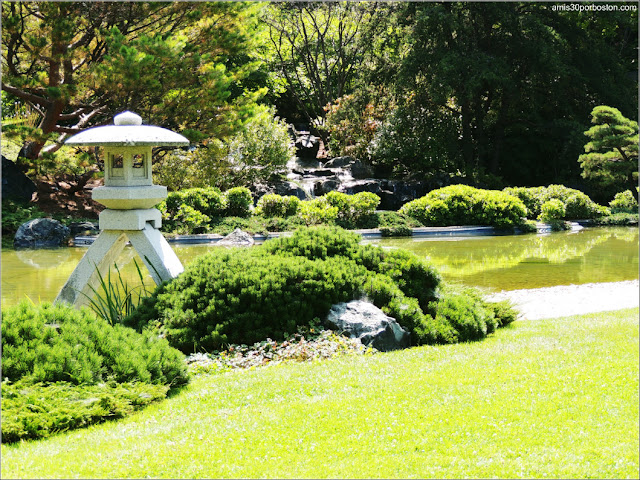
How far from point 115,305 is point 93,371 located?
7.70 feet

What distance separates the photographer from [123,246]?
698 cm

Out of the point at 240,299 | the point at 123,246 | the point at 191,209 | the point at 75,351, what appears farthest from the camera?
the point at 191,209

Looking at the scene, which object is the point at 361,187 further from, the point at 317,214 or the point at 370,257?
the point at 370,257

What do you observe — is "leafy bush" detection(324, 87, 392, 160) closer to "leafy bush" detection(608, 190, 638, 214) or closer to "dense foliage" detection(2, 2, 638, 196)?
"dense foliage" detection(2, 2, 638, 196)

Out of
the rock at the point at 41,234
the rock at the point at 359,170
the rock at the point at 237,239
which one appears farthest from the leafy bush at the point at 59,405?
the rock at the point at 359,170

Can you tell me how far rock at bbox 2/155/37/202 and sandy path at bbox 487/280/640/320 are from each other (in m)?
15.5

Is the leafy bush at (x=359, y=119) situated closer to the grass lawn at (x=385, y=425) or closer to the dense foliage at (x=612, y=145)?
the dense foliage at (x=612, y=145)

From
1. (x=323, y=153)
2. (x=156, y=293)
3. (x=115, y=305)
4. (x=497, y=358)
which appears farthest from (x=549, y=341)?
(x=323, y=153)

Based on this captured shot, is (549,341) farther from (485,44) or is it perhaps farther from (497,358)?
(485,44)

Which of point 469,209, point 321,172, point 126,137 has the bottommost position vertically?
point 469,209

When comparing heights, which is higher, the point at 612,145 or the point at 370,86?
the point at 370,86

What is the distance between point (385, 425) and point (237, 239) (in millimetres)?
12762

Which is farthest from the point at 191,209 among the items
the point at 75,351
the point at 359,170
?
the point at 75,351

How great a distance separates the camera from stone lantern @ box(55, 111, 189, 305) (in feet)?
22.4
